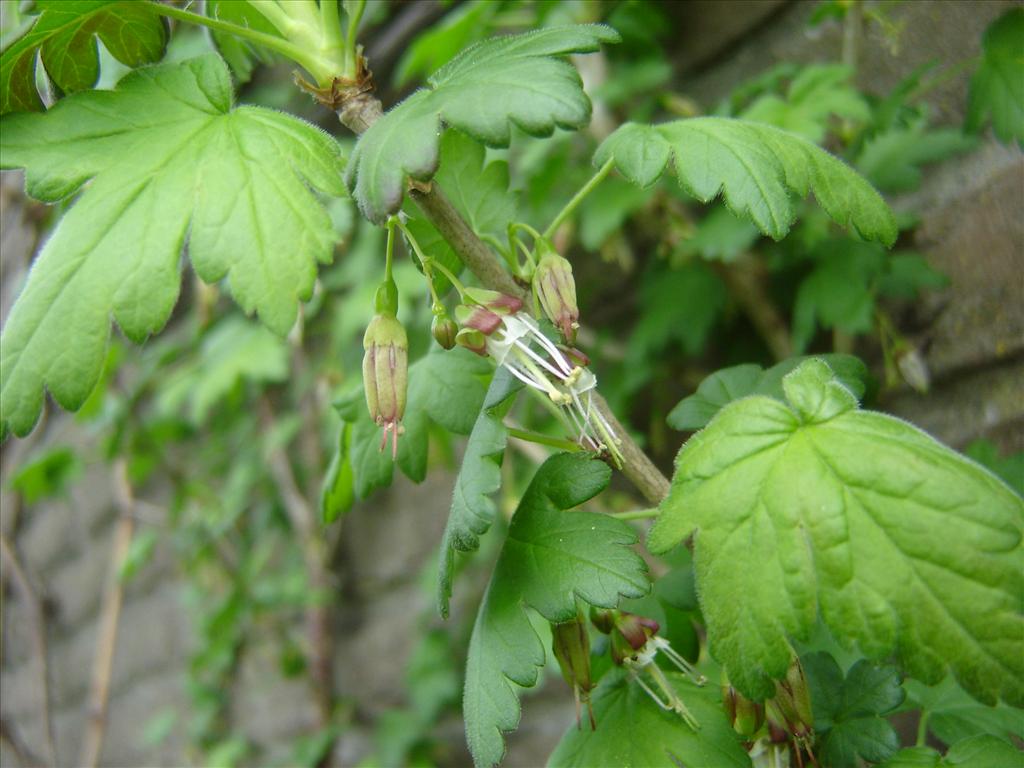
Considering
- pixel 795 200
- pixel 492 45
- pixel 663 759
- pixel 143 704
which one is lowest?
pixel 143 704

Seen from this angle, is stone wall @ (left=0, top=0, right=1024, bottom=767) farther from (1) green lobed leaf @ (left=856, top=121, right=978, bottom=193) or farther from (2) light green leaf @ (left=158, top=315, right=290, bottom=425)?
(2) light green leaf @ (left=158, top=315, right=290, bottom=425)

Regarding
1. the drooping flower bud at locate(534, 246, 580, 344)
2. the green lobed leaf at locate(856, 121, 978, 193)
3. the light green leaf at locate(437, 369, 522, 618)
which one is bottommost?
the green lobed leaf at locate(856, 121, 978, 193)

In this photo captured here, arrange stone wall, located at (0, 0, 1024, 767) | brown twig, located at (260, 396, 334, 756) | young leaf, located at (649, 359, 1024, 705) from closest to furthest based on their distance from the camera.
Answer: young leaf, located at (649, 359, 1024, 705) < stone wall, located at (0, 0, 1024, 767) < brown twig, located at (260, 396, 334, 756)

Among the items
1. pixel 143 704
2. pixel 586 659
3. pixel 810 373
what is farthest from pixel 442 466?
pixel 143 704

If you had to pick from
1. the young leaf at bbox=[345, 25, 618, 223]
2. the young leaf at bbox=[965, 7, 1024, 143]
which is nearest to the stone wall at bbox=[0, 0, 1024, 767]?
the young leaf at bbox=[965, 7, 1024, 143]

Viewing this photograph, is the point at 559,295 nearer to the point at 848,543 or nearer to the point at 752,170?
the point at 752,170

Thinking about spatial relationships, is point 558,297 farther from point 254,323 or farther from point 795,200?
point 254,323
